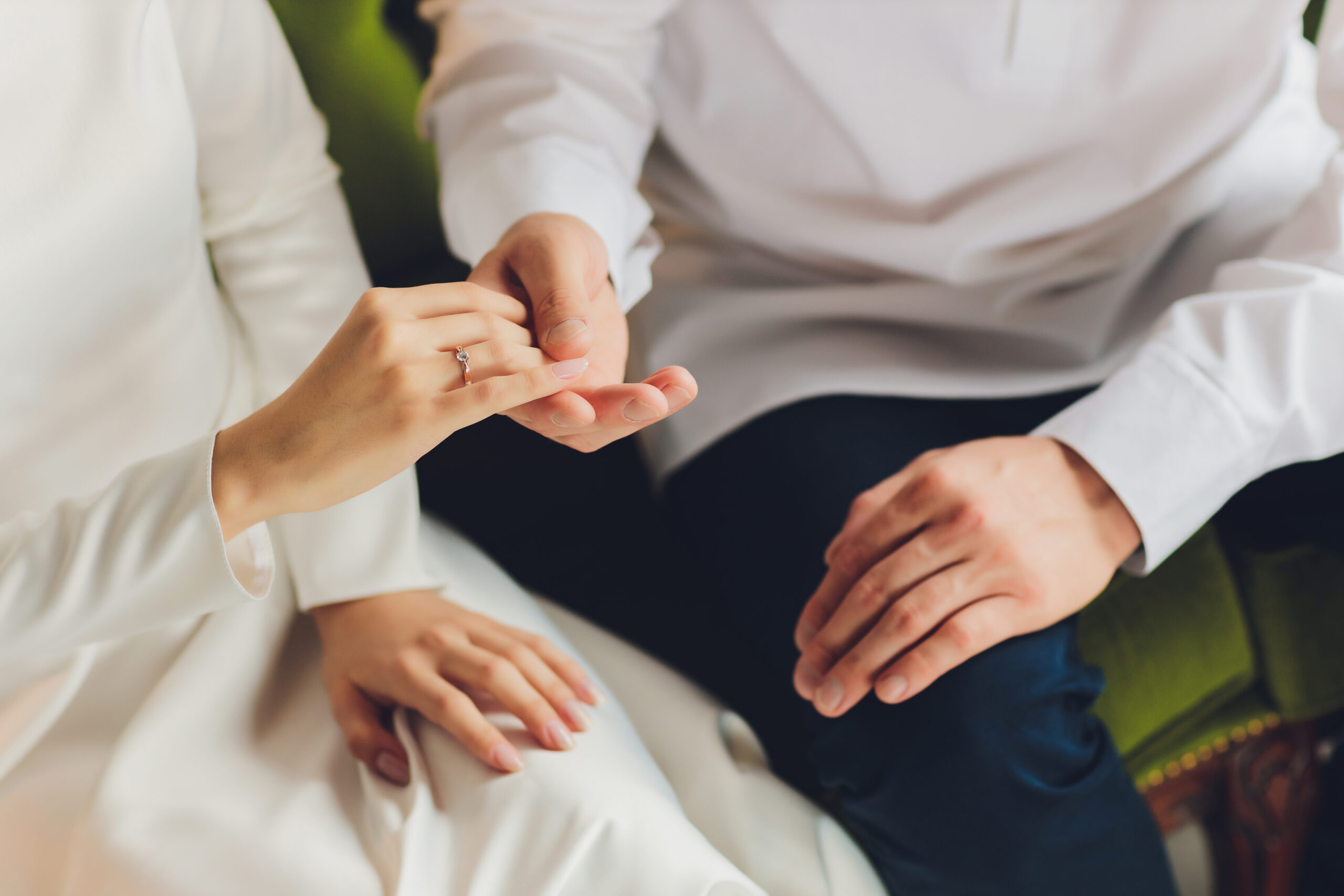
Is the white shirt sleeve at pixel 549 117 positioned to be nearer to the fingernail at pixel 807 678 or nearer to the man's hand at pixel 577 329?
the man's hand at pixel 577 329

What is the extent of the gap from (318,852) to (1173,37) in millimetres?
948

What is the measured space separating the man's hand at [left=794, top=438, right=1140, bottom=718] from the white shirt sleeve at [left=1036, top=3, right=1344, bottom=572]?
1.1 inches

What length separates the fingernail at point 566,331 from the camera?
676mm

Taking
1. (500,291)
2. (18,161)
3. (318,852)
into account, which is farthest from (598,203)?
(318,852)

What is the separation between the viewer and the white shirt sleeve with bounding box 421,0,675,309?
94 centimetres

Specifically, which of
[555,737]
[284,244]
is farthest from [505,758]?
[284,244]

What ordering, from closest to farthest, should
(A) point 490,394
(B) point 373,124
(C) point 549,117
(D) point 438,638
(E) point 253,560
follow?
(A) point 490,394
(E) point 253,560
(D) point 438,638
(C) point 549,117
(B) point 373,124

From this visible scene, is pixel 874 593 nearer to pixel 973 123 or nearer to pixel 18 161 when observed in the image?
pixel 973 123

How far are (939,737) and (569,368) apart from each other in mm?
407

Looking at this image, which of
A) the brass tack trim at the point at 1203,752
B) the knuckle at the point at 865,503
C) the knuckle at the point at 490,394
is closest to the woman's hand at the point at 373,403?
the knuckle at the point at 490,394

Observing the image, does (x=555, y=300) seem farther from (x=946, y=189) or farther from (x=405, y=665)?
(x=946, y=189)

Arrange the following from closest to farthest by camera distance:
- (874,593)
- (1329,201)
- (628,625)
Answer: (874,593)
(1329,201)
(628,625)

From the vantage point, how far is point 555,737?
0.72 meters

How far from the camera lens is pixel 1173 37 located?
0.91 meters
